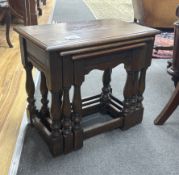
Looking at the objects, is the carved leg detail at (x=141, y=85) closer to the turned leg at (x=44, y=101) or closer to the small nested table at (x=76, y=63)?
the small nested table at (x=76, y=63)

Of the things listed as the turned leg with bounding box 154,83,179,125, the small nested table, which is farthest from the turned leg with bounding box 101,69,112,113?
the turned leg with bounding box 154,83,179,125

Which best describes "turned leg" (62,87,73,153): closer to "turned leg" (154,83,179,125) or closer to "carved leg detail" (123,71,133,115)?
"carved leg detail" (123,71,133,115)

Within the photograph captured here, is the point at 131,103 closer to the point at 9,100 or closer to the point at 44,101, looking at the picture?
the point at 44,101

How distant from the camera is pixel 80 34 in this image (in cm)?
125

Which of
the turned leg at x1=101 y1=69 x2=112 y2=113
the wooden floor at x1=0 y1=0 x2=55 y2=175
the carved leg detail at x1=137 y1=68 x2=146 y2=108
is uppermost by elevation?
the carved leg detail at x1=137 y1=68 x2=146 y2=108

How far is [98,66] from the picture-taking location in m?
1.24

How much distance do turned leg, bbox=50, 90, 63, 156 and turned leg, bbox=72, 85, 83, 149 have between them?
8 cm

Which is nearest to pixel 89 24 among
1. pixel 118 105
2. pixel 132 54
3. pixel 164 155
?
pixel 132 54

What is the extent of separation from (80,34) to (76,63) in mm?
189

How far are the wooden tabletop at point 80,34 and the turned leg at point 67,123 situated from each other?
0.72 feet

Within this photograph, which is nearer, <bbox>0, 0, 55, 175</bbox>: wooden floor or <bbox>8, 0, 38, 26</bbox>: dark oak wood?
<bbox>0, 0, 55, 175</bbox>: wooden floor

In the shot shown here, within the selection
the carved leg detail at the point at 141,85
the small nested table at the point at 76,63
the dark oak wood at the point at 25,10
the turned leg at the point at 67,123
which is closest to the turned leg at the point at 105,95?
the small nested table at the point at 76,63

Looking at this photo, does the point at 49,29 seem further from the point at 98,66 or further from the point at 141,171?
the point at 141,171

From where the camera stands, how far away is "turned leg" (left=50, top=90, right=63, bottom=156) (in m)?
1.22
